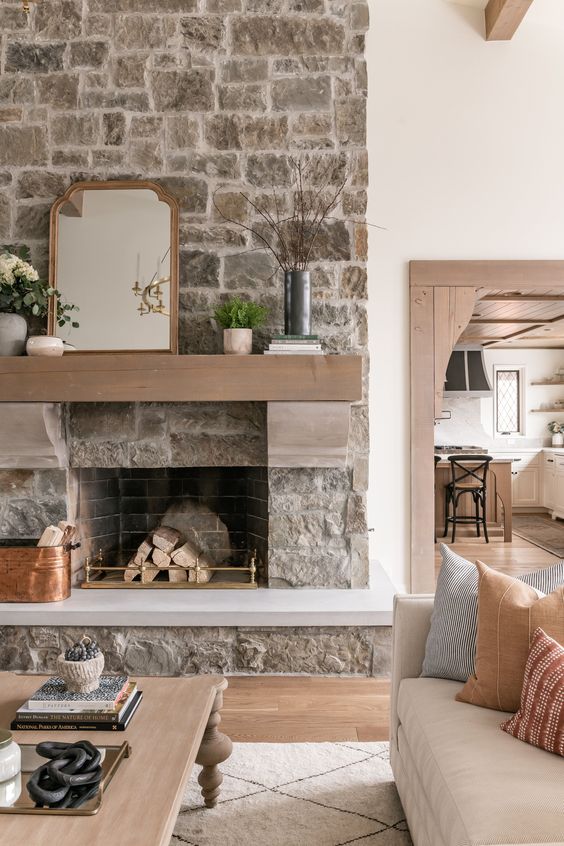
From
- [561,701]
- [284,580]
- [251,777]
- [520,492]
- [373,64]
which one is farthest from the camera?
[520,492]

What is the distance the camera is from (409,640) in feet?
7.46

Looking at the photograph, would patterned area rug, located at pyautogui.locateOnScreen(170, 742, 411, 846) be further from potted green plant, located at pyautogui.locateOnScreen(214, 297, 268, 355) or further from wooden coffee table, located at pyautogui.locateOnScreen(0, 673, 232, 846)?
potted green plant, located at pyautogui.locateOnScreen(214, 297, 268, 355)

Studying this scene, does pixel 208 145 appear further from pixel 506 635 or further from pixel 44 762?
pixel 44 762

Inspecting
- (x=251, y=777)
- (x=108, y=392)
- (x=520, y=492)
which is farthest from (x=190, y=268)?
(x=520, y=492)

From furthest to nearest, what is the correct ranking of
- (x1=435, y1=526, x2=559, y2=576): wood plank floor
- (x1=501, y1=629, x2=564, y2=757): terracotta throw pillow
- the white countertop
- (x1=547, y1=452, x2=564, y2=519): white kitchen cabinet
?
(x1=547, y1=452, x2=564, y2=519): white kitchen cabinet → (x1=435, y1=526, x2=559, y2=576): wood plank floor → the white countertop → (x1=501, y1=629, x2=564, y2=757): terracotta throw pillow

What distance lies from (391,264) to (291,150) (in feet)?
3.30

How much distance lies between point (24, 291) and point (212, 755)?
2316mm

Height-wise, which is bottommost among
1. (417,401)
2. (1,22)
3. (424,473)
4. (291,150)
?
(424,473)

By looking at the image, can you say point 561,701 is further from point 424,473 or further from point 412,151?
point 412,151

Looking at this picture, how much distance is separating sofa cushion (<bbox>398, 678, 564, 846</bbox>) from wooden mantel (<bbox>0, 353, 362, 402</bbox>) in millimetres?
1597

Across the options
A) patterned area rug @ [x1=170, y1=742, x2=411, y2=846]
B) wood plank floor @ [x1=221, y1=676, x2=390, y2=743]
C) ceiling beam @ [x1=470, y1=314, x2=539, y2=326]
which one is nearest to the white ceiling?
ceiling beam @ [x1=470, y1=314, x2=539, y2=326]

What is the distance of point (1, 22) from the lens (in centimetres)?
363

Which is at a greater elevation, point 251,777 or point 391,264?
point 391,264

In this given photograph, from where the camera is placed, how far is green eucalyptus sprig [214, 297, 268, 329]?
11.1 feet
